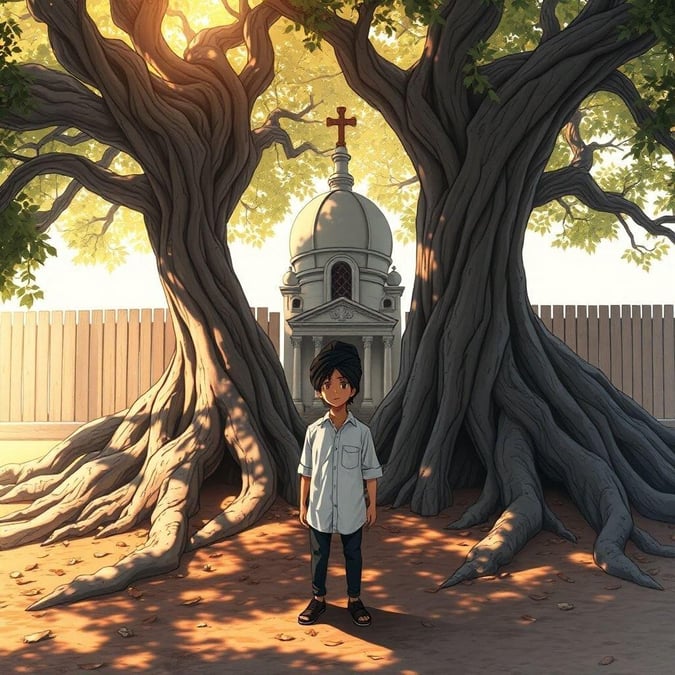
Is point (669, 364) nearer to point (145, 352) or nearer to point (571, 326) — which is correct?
point (571, 326)

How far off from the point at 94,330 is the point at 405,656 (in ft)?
47.1

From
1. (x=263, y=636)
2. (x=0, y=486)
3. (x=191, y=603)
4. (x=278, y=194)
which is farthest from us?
(x=278, y=194)

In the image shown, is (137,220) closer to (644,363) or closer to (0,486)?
(0,486)

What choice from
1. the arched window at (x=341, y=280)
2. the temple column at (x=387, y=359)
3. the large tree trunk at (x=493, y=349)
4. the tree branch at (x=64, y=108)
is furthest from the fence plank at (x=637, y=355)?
the tree branch at (x=64, y=108)

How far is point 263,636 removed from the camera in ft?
19.0

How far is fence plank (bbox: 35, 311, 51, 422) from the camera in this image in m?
18.1

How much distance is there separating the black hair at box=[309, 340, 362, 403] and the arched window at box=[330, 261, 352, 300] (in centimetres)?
1140

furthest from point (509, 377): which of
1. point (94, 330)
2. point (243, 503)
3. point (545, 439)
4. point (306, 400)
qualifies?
point (94, 330)

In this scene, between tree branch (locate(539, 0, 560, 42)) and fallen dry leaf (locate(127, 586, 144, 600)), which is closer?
fallen dry leaf (locate(127, 586, 144, 600))

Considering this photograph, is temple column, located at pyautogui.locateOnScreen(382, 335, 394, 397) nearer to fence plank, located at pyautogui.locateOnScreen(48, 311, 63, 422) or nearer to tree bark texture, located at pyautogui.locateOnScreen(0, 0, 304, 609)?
tree bark texture, located at pyautogui.locateOnScreen(0, 0, 304, 609)

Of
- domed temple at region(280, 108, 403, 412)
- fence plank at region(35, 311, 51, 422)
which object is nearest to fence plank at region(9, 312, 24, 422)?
fence plank at region(35, 311, 51, 422)

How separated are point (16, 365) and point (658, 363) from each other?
15257 mm

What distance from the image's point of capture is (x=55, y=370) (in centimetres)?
1811

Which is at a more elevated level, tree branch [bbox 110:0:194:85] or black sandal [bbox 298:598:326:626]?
tree branch [bbox 110:0:194:85]
